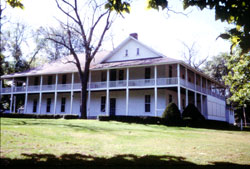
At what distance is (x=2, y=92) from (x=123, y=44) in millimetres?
19334

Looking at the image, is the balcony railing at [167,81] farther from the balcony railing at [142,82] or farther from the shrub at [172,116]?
the shrub at [172,116]

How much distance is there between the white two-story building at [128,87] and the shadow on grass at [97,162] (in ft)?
62.9

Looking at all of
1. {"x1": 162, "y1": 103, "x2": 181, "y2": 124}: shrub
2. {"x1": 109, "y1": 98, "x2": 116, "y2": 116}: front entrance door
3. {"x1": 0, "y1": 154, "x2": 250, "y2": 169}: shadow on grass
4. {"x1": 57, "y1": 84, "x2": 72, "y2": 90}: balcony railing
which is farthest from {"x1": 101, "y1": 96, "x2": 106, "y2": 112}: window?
{"x1": 0, "y1": 154, "x2": 250, "y2": 169}: shadow on grass

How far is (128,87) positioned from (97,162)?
2143cm

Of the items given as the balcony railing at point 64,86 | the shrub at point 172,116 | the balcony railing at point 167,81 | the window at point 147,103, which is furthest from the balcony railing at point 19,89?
the shrub at point 172,116

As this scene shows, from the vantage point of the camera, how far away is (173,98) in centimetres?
2955

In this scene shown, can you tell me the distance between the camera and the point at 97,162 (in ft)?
18.3

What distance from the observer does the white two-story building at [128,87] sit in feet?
88.1

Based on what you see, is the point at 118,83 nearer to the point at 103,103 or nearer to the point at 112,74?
the point at 112,74

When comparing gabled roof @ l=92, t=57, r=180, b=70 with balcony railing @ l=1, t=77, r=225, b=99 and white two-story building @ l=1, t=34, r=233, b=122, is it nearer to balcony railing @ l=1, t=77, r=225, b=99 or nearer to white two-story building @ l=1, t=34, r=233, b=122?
white two-story building @ l=1, t=34, r=233, b=122

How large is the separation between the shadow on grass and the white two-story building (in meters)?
19.2

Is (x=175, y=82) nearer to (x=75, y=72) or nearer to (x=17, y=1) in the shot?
(x=75, y=72)

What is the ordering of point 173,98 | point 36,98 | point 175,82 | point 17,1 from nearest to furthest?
point 17,1
point 175,82
point 173,98
point 36,98

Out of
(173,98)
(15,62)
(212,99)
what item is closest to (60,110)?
(173,98)
